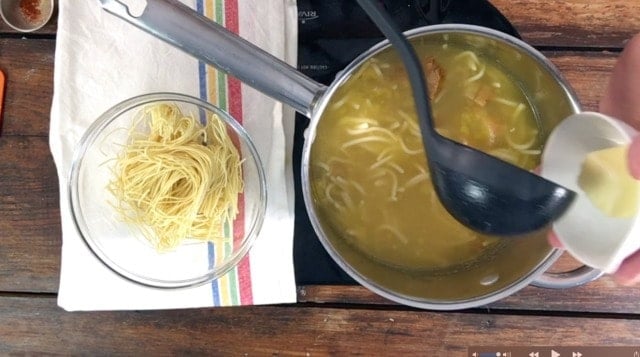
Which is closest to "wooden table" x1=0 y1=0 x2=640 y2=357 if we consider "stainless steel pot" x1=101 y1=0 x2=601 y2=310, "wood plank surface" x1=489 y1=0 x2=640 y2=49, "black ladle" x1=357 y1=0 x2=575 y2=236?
"wood plank surface" x1=489 y1=0 x2=640 y2=49

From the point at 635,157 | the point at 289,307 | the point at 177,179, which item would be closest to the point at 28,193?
the point at 177,179

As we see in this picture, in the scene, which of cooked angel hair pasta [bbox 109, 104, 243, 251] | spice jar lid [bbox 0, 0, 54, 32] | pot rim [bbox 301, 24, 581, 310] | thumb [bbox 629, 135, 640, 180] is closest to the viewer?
thumb [bbox 629, 135, 640, 180]

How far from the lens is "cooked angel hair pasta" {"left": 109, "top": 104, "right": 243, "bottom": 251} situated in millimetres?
835

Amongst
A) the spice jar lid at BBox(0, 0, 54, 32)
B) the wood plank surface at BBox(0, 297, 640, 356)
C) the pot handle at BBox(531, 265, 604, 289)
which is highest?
the spice jar lid at BBox(0, 0, 54, 32)

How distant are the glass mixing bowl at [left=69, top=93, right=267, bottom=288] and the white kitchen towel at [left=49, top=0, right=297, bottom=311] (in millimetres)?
20

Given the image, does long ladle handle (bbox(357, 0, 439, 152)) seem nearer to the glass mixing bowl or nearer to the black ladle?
the black ladle

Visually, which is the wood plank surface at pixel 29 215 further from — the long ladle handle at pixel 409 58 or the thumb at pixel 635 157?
the thumb at pixel 635 157

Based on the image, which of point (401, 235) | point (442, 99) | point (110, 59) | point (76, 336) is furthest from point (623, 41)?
point (76, 336)

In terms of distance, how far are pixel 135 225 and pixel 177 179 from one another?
9cm

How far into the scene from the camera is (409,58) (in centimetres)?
62

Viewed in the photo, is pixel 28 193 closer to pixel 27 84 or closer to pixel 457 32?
pixel 27 84

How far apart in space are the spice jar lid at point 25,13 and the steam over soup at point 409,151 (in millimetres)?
452

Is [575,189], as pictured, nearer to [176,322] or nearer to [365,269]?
[365,269]

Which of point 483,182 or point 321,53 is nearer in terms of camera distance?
point 483,182
